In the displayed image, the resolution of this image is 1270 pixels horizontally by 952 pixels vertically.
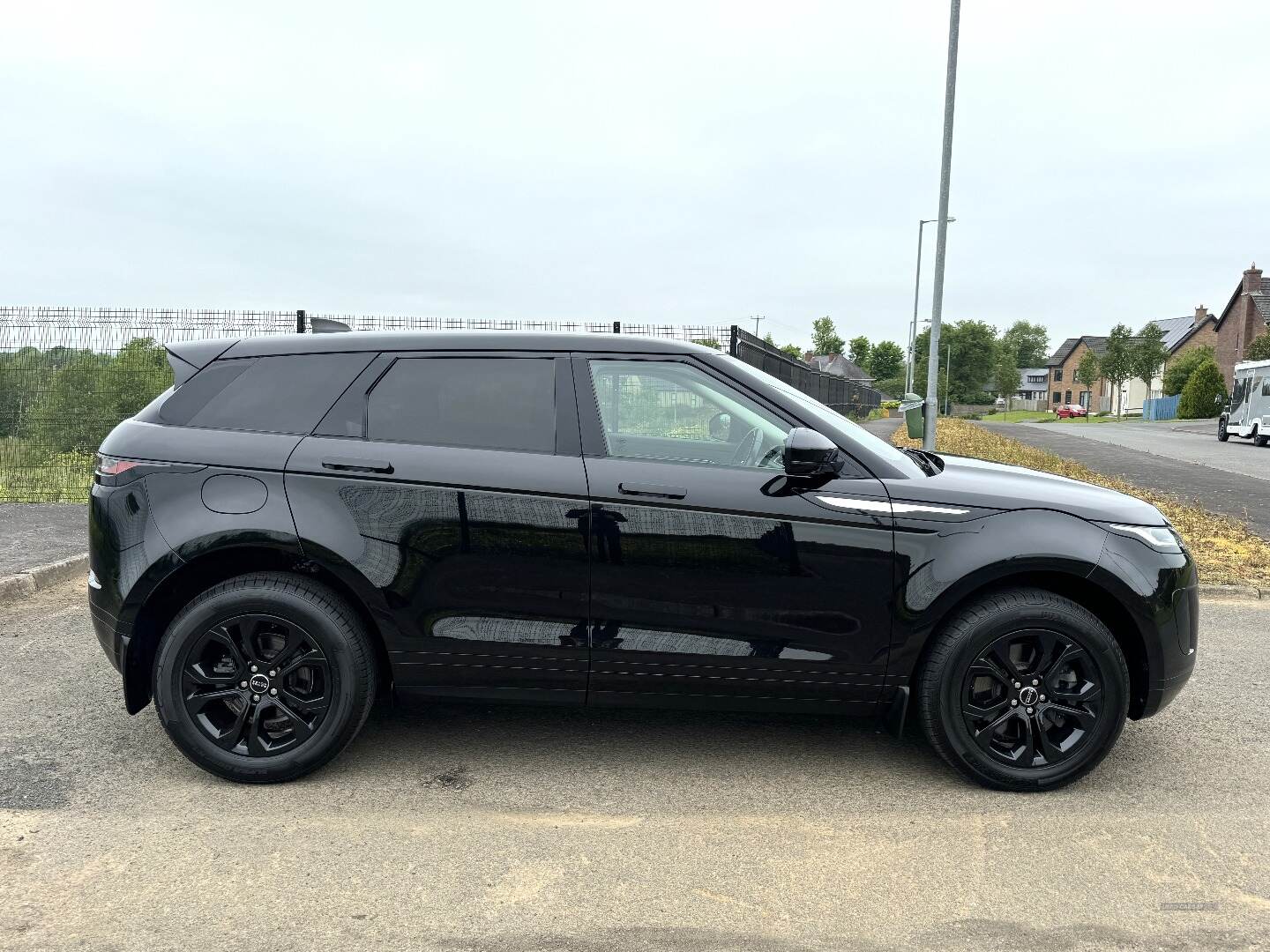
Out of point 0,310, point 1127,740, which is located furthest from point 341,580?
point 0,310

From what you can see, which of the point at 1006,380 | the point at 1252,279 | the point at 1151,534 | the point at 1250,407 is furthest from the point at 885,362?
the point at 1151,534

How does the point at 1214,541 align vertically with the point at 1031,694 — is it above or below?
below

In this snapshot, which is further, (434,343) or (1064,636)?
(434,343)

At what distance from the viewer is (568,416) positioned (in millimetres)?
3607

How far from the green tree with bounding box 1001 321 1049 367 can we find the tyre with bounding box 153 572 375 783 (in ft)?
558

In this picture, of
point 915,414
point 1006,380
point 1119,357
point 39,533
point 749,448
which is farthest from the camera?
point 1006,380

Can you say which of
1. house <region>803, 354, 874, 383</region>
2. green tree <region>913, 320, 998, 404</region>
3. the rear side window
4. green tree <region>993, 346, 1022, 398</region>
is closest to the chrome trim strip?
the rear side window

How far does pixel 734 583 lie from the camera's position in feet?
11.3

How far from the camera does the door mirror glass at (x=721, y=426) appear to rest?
3648 mm

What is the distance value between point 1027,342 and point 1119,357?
10058 cm

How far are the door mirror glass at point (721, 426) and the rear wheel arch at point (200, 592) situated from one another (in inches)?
57.5

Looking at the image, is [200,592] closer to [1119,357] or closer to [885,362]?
[1119,357]

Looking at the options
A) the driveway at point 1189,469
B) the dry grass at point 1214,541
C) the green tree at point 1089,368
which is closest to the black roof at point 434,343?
the dry grass at point 1214,541

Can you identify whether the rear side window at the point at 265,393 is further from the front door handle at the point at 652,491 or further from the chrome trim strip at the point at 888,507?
the chrome trim strip at the point at 888,507
